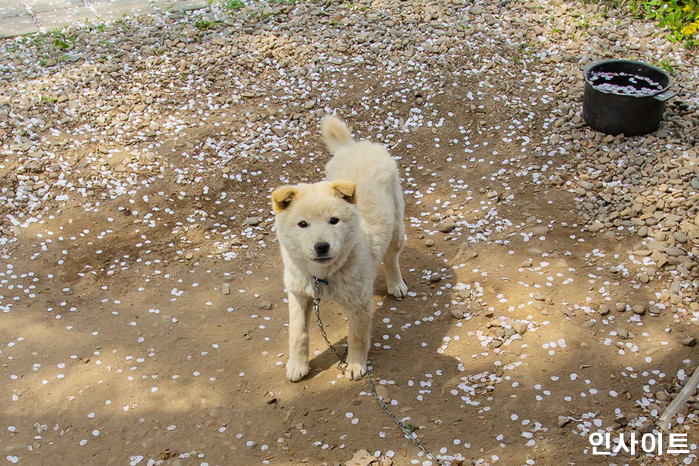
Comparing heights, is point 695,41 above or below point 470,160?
above

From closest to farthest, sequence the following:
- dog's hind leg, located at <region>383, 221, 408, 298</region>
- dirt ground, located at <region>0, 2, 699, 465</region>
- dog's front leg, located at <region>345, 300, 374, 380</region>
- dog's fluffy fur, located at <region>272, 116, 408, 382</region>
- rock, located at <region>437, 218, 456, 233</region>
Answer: dog's fluffy fur, located at <region>272, 116, 408, 382</region>, dirt ground, located at <region>0, 2, 699, 465</region>, dog's front leg, located at <region>345, 300, 374, 380</region>, dog's hind leg, located at <region>383, 221, 408, 298</region>, rock, located at <region>437, 218, 456, 233</region>

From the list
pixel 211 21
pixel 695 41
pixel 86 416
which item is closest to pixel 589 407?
pixel 86 416

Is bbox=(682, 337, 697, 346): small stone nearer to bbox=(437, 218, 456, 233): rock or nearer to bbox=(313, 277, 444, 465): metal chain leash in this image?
bbox=(313, 277, 444, 465): metal chain leash

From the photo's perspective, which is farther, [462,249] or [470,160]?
[470,160]

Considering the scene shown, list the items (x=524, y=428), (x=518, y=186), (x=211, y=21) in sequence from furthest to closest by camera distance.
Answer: (x=211, y=21), (x=518, y=186), (x=524, y=428)

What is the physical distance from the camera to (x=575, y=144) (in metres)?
6.39

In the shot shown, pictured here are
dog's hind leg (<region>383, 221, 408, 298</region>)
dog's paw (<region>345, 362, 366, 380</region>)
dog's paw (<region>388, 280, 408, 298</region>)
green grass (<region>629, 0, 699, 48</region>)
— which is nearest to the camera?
dog's paw (<region>345, 362, 366, 380</region>)

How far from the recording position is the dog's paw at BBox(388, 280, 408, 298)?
496 cm

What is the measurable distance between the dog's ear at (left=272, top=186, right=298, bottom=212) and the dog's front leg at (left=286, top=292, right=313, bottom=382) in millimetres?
633

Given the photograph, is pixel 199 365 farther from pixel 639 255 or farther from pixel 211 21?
pixel 211 21

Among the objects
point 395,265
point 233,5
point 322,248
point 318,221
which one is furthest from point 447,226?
point 233,5

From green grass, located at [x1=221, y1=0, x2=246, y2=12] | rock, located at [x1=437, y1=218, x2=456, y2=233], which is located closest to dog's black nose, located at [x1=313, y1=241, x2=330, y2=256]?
rock, located at [x1=437, y1=218, x2=456, y2=233]

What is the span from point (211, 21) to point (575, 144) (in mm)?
5041

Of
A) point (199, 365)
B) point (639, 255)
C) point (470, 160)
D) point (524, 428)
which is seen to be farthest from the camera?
point (470, 160)
